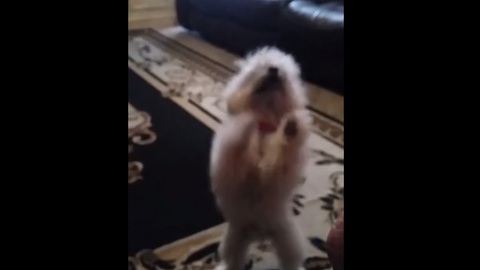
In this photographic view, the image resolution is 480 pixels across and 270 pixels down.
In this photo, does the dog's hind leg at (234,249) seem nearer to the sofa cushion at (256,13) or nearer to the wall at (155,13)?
the sofa cushion at (256,13)

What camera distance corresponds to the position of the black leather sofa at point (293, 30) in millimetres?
2453

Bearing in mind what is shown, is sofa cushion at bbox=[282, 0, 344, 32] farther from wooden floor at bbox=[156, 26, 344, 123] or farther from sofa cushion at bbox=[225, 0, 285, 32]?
wooden floor at bbox=[156, 26, 344, 123]

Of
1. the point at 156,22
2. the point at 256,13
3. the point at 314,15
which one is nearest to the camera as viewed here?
the point at 314,15

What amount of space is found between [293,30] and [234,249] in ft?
5.17

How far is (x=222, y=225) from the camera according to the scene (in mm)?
1560

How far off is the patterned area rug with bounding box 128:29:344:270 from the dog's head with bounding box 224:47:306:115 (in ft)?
1.45

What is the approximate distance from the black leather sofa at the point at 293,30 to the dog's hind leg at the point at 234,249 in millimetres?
1217

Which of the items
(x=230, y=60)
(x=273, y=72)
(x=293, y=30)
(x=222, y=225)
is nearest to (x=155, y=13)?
(x=230, y=60)

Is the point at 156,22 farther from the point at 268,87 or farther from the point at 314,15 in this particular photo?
the point at 268,87
